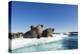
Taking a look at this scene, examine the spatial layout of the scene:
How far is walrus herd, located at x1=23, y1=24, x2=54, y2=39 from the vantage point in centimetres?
166

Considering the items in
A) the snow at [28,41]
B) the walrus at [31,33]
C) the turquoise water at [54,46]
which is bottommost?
the turquoise water at [54,46]

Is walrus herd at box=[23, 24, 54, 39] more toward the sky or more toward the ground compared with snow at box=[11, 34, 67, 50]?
more toward the sky

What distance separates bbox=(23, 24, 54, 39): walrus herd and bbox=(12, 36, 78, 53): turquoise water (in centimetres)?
9

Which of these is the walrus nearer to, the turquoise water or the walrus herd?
the walrus herd

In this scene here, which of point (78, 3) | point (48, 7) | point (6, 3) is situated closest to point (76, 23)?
point (78, 3)

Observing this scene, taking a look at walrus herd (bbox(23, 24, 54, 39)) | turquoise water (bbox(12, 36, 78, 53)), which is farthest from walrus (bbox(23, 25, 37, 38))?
turquoise water (bbox(12, 36, 78, 53))

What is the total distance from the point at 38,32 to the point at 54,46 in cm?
23

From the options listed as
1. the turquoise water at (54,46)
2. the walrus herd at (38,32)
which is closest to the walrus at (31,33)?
the walrus herd at (38,32)

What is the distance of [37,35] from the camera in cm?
169

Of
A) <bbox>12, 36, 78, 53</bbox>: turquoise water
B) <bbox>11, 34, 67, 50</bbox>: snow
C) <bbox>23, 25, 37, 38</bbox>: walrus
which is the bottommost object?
<bbox>12, 36, 78, 53</bbox>: turquoise water

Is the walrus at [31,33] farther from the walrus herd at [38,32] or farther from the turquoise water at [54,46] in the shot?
the turquoise water at [54,46]

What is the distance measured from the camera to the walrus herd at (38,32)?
5.45 feet

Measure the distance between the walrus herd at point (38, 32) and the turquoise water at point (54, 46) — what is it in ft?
0.30

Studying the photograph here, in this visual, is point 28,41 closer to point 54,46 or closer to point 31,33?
point 31,33
